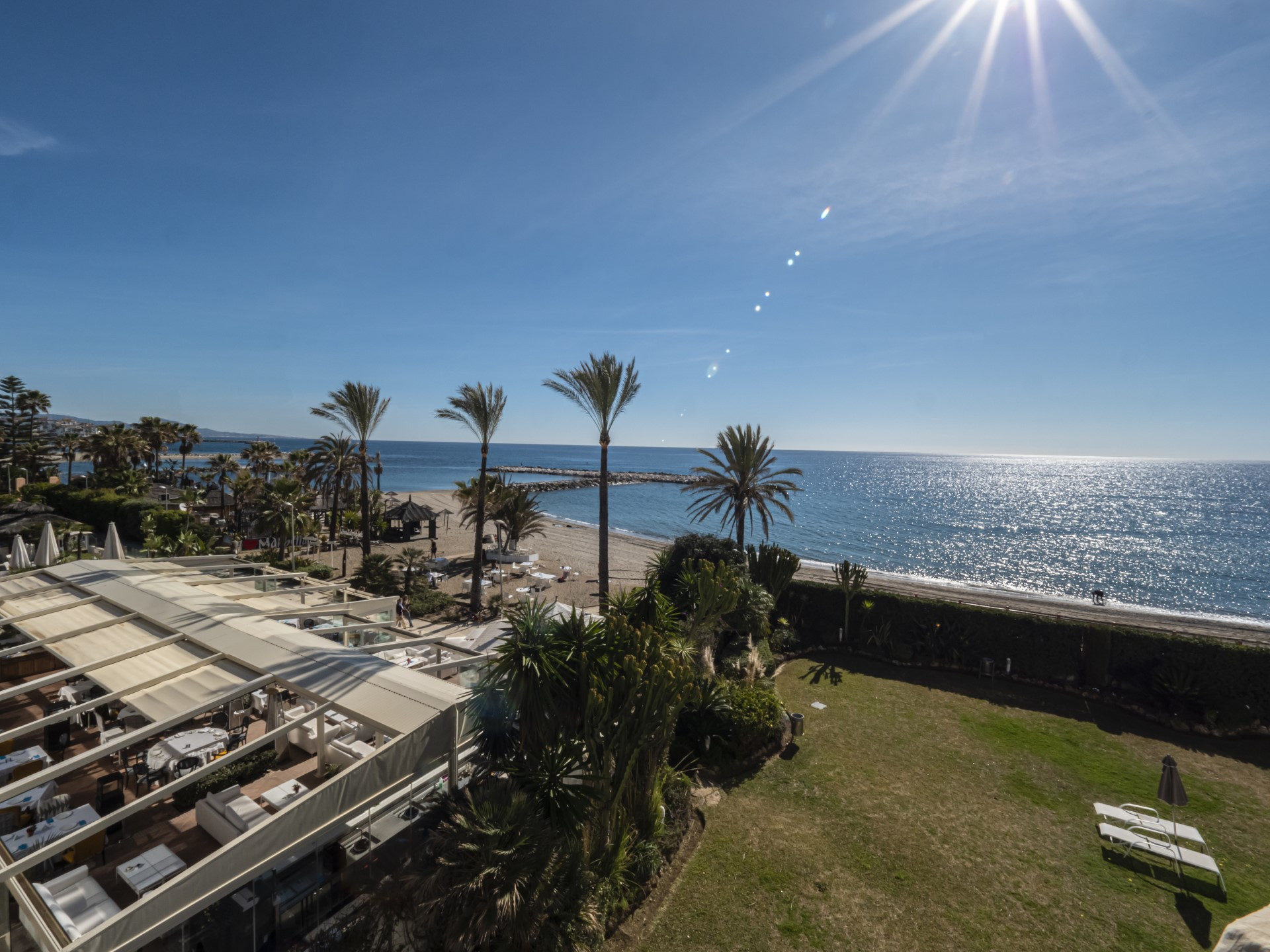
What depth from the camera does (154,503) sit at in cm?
3331

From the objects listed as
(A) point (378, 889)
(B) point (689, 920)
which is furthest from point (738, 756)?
(A) point (378, 889)

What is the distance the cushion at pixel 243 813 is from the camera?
747 centimetres

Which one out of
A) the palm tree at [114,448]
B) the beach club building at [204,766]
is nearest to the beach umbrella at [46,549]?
the beach club building at [204,766]

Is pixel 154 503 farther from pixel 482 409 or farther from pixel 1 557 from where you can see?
pixel 482 409

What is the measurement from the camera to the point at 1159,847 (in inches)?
366

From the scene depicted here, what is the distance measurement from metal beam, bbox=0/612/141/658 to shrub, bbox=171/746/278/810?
10.2 ft

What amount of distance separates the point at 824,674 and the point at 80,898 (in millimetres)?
17273

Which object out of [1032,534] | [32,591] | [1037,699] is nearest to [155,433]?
[32,591]

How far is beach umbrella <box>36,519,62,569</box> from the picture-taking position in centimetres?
1573

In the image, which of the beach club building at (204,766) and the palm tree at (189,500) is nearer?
the beach club building at (204,766)

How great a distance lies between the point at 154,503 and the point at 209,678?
3467cm

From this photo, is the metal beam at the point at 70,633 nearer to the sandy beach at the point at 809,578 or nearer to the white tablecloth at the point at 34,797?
the white tablecloth at the point at 34,797

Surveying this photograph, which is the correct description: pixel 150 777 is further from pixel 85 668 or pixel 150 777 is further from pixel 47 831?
pixel 85 668

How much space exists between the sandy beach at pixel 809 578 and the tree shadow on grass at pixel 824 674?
7029mm
